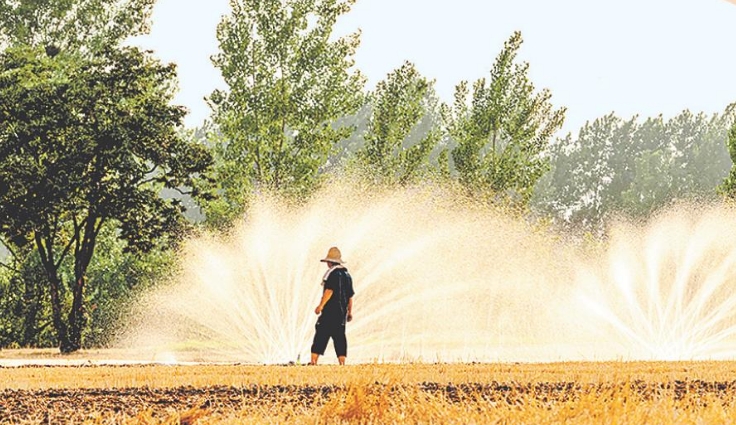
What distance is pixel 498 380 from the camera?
755cm

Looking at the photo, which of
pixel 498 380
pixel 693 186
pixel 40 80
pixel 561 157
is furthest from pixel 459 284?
pixel 561 157

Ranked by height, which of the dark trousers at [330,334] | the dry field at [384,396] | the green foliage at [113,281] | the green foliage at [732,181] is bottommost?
the dry field at [384,396]

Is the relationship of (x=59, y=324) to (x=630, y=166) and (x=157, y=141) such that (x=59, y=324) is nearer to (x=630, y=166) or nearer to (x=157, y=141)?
(x=157, y=141)

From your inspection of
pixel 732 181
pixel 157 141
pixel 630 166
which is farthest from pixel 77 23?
pixel 630 166

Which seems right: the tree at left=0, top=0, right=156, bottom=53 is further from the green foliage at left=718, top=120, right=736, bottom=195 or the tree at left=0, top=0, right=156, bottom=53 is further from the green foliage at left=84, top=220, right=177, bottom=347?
the green foliage at left=718, top=120, right=736, bottom=195

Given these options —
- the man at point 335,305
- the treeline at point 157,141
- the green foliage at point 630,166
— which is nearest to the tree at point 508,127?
the treeline at point 157,141

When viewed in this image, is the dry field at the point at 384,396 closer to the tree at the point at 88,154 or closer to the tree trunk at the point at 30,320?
A: the tree at the point at 88,154

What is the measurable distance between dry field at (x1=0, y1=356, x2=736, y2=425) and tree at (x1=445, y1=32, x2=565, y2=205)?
23.0m

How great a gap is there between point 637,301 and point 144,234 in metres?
13.4

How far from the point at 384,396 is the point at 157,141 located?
20.4m

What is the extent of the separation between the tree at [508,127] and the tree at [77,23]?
1082cm

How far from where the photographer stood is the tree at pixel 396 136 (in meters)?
30.5

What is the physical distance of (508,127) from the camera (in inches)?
1332

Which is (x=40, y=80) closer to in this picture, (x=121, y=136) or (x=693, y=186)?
(x=121, y=136)
